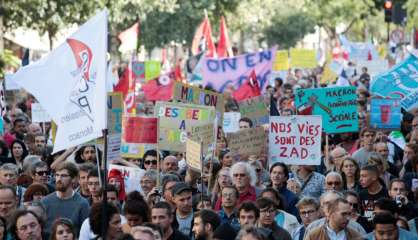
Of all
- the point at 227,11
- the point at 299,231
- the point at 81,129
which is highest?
the point at 227,11

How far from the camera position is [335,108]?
703 inches

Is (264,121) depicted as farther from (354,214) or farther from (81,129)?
(81,129)

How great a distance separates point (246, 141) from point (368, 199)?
2775 millimetres

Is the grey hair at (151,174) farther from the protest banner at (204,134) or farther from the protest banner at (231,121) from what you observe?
the protest banner at (231,121)

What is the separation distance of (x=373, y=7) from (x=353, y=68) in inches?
1296

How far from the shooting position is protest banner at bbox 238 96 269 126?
18.9 m

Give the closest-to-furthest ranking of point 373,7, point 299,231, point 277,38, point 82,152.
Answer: point 299,231 → point 82,152 → point 373,7 → point 277,38

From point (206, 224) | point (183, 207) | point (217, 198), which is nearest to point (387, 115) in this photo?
point (217, 198)

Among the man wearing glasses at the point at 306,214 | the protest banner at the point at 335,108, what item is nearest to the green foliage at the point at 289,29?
the protest banner at the point at 335,108

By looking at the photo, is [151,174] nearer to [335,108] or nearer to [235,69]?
[335,108]

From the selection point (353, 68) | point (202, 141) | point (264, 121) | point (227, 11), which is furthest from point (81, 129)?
point (227, 11)

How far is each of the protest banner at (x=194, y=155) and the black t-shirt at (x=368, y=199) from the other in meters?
1.65

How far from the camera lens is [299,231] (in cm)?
1202

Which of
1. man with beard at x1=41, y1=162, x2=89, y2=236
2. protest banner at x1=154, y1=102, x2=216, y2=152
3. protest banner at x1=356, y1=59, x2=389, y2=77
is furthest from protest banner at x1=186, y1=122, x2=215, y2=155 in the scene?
protest banner at x1=356, y1=59, x2=389, y2=77
